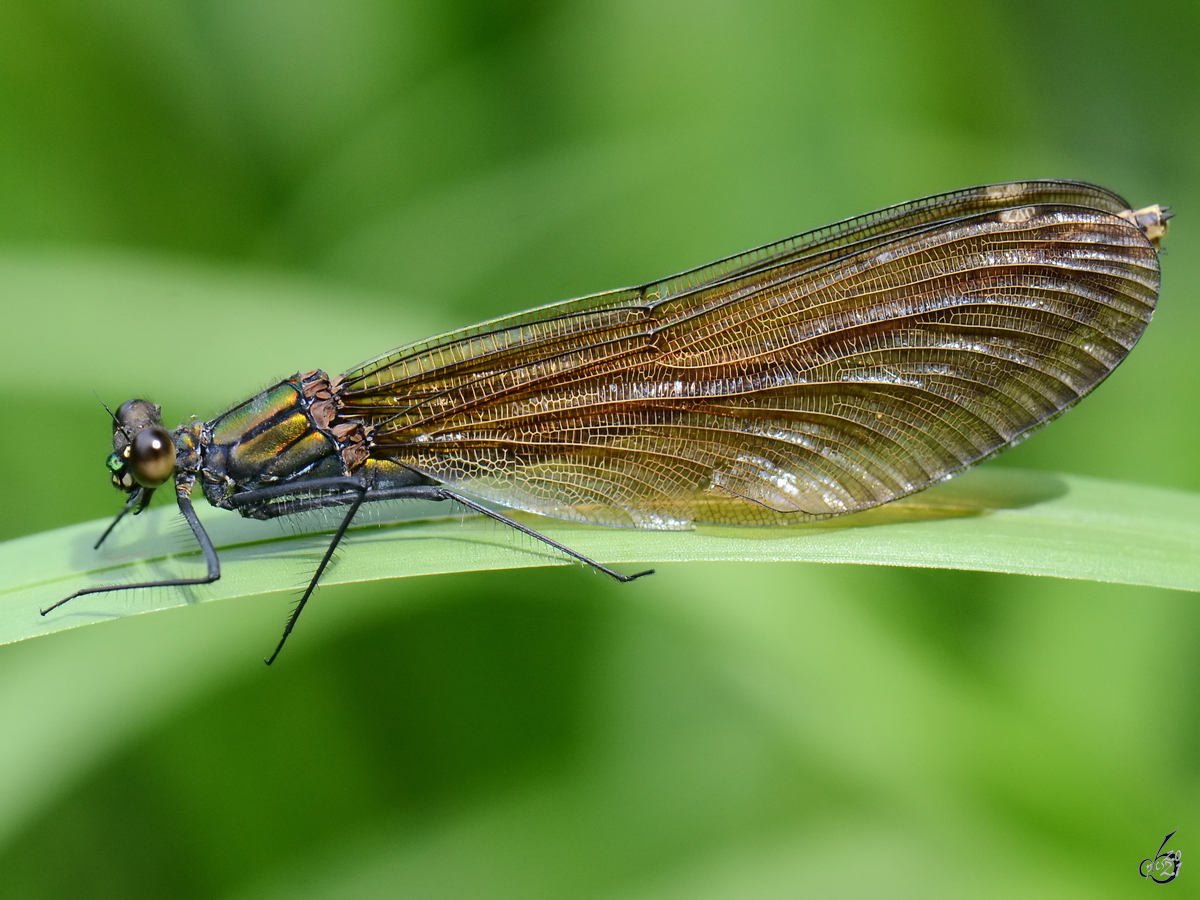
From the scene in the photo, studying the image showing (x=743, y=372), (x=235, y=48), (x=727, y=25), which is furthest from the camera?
(x=727, y=25)

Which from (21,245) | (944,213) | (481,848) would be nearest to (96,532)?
(21,245)

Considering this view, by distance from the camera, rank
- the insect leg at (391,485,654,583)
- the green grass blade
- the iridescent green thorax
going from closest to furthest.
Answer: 1. the green grass blade
2. the insect leg at (391,485,654,583)
3. the iridescent green thorax

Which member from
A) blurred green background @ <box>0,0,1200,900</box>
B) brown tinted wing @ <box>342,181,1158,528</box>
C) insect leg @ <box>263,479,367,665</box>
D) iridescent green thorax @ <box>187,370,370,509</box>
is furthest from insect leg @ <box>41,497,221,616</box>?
brown tinted wing @ <box>342,181,1158,528</box>

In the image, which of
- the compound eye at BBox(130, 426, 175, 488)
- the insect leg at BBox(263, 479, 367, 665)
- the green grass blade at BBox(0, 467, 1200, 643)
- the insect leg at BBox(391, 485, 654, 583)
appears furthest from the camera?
the compound eye at BBox(130, 426, 175, 488)

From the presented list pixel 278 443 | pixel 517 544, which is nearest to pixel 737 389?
pixel 517 544

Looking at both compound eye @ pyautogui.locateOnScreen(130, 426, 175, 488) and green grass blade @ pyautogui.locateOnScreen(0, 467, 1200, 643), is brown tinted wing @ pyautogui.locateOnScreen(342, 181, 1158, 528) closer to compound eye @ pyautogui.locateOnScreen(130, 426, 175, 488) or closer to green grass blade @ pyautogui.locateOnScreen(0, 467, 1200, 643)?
green grass blade @ pyautogui.locateOnScreen(0, 467, 1200, 643)

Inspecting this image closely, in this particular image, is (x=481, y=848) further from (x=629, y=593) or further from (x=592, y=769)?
(x=629, y=593)

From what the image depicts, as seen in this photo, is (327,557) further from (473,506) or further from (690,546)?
(690,546)
